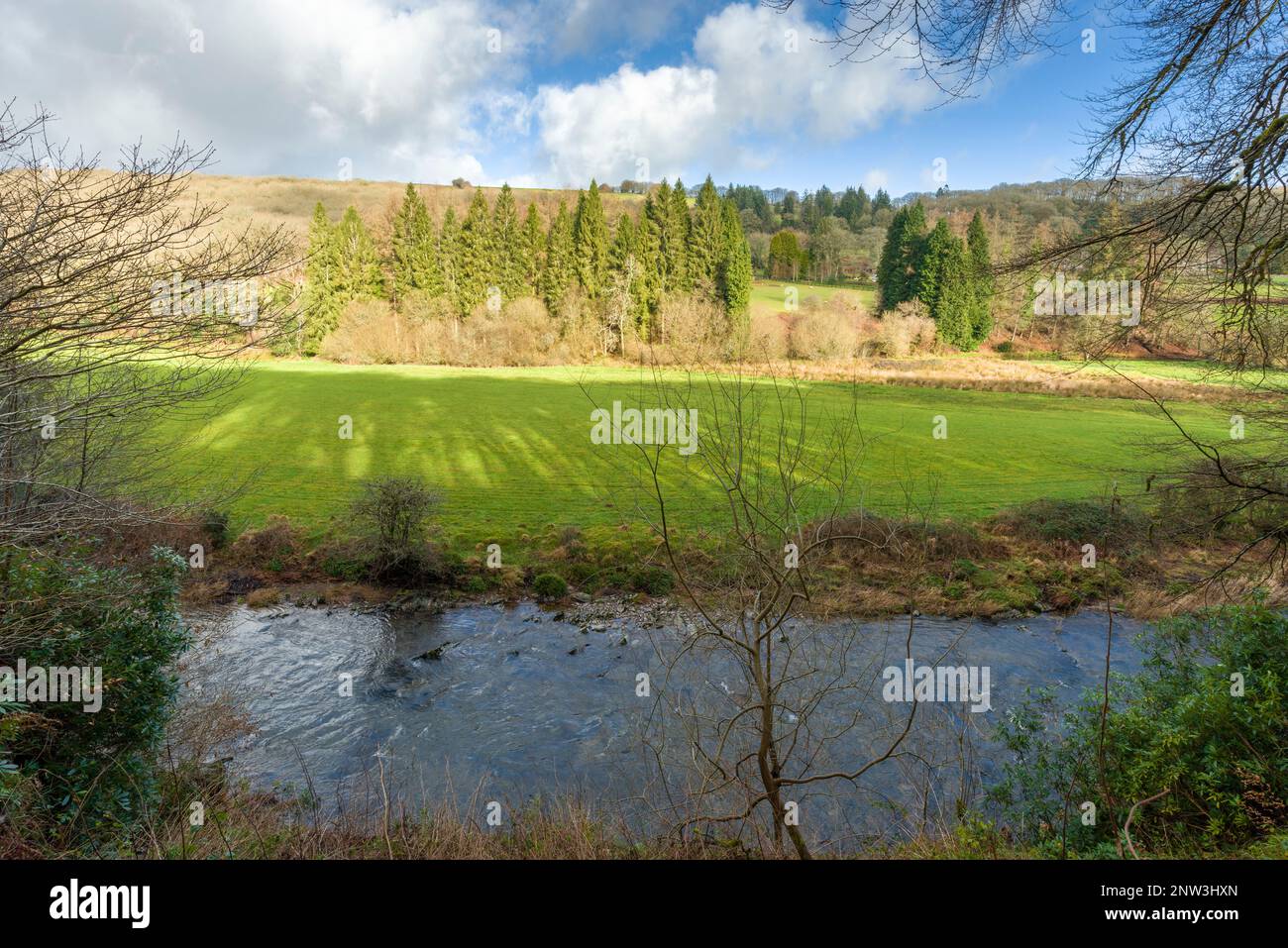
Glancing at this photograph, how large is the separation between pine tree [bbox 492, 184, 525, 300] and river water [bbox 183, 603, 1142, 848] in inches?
1959

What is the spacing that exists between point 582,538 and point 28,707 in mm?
13599

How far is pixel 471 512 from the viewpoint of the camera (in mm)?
21234

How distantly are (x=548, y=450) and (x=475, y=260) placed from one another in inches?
1549

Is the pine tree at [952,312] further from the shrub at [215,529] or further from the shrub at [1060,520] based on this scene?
the shrub at [215,529]

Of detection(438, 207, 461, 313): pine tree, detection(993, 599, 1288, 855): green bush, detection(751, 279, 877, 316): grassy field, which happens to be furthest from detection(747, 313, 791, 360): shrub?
detection(993, 599, 1288, 855): green bush

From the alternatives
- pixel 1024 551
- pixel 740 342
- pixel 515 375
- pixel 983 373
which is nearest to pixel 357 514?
pixel 740 342

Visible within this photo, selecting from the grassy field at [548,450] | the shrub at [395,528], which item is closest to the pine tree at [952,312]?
the grassy field at [548,450]

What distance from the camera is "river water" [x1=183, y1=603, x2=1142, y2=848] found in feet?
28.3

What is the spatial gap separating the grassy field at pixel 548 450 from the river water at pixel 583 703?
3921 millimetres

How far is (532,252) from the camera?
61.4 meters

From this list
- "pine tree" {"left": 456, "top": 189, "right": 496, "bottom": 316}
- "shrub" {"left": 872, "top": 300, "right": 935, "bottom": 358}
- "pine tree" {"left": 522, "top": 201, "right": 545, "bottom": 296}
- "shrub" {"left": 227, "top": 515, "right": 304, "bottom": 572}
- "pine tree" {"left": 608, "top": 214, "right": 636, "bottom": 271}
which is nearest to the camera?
"shrub" {"left": 227, "top": 515, "right": 304, "bottom": 572}

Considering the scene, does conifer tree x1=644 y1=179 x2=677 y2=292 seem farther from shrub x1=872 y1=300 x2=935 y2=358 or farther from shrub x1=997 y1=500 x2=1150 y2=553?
shrub x1=997 y1=500 x2=1150 y2=553

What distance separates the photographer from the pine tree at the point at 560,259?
60.3 meters
